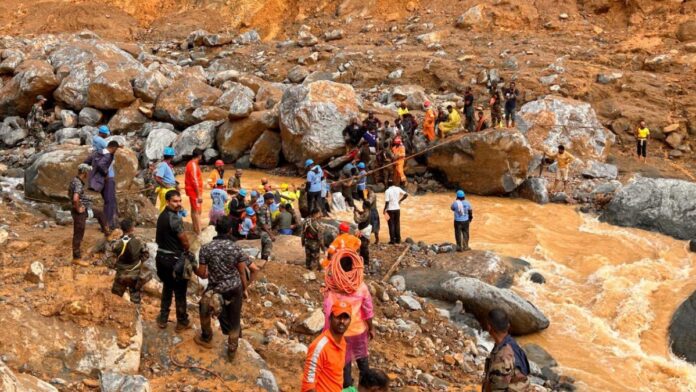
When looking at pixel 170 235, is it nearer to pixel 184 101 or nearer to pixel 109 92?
pixel 184 101

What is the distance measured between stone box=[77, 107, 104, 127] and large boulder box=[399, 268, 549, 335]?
13846 mm

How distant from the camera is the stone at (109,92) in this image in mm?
19609

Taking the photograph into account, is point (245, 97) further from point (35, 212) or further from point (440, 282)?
point (440, 282)

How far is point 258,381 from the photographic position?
5770 mm

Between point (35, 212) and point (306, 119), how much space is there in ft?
25.5

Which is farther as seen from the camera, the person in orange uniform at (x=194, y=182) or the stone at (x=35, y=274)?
the person in orange uniform at (x=194, y=182)

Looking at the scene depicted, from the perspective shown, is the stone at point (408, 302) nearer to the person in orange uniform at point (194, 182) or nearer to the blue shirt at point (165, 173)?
the person in orange uniform at point (194, 182)

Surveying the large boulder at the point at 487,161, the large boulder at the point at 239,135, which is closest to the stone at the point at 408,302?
the large boulder at the point at 487,161

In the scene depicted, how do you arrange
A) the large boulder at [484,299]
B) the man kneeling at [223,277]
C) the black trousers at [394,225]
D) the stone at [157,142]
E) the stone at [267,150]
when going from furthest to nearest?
the stone at [267,150] < the stone at [157,142] < the black trousers at [394,225] < the large boulder at [484,299] < the man kneeling at [223,277]

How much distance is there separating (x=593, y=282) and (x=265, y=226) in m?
5.86

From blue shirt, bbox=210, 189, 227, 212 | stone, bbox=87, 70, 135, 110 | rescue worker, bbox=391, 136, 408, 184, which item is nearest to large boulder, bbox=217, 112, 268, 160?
stone, bbox=87, 70, 135, 110

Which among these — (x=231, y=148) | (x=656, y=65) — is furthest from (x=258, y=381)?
(x=656, y=65)

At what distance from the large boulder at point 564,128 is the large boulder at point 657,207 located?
3.75 m

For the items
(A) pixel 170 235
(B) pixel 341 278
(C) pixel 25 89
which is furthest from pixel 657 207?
(C) pixel 25 89
